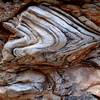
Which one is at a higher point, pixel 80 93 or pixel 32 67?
pixel 32 67

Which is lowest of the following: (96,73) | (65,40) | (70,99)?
(70,99)

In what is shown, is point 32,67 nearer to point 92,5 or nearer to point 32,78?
point 32,78

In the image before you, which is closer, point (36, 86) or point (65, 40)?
point (65, 40)

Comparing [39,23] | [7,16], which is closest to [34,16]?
[39,23]

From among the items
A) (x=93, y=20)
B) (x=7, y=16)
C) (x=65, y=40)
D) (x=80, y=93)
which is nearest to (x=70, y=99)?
(x=80, y=93)
